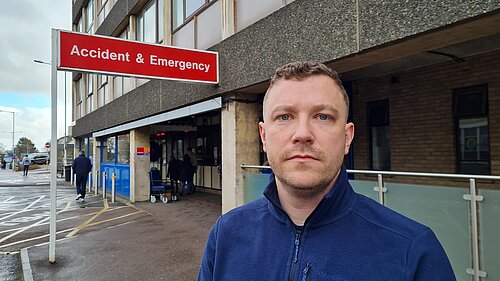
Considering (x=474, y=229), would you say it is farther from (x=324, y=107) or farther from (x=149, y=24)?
(x=149, y=24)

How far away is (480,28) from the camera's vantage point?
3078 mm

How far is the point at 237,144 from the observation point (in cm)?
629

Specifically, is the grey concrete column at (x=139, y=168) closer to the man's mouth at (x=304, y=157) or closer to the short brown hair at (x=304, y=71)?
the short brown hair at (x=304, y=71)

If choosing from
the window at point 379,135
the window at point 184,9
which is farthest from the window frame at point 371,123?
the window at point 184,9

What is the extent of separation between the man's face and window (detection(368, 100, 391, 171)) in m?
5.29

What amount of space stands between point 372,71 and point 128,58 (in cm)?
383

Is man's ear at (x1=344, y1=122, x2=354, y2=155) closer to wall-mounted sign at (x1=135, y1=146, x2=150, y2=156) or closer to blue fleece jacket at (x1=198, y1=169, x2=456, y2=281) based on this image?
blue fleece jacket at (x1=198, y1=169, x2=456, y2=281)

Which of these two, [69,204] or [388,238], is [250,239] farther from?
[69,204]

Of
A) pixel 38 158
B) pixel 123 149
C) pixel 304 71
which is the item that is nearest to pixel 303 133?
pixel 304 71

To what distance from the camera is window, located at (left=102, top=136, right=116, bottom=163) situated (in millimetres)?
15719

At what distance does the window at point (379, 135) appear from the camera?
6352 mm

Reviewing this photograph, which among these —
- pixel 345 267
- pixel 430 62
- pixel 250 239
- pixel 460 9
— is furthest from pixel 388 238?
pixel 430 62

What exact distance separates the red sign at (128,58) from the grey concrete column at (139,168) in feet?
20.4

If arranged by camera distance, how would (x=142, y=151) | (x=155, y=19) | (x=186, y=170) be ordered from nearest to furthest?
(x=155, y=19) → (x=142, y=151) → (x=186, y=170)
